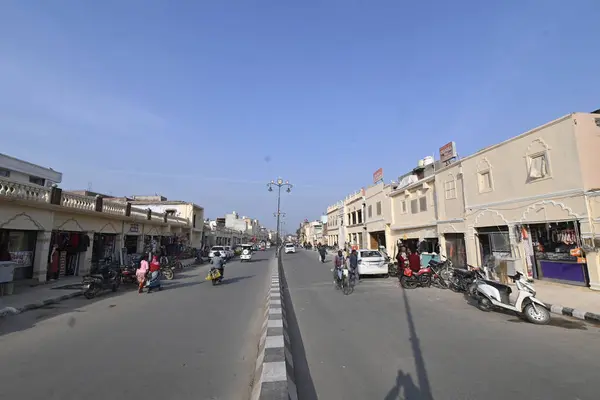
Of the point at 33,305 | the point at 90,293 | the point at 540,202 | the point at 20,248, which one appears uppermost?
the point at 540,202

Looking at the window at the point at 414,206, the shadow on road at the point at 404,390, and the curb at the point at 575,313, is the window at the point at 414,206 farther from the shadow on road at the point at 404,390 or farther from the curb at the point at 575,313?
the shadow on road at the point at 404,390

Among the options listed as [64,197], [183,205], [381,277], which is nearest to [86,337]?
[64,197]

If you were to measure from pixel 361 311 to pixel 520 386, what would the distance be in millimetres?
4981

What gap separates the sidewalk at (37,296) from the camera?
930 centimetres

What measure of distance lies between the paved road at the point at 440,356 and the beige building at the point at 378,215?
1978 centimetres

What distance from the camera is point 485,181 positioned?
1552cm

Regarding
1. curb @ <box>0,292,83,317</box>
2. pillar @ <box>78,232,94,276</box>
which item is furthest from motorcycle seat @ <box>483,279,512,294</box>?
pillar @ <box>78,232,94,276</box>

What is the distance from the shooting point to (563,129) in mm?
11531

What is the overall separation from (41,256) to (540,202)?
71.0ft

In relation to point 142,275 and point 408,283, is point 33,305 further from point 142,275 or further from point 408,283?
point 408,283

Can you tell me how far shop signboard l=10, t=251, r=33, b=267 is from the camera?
519 inches

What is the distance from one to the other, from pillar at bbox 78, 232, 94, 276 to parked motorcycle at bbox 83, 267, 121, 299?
6007 mm

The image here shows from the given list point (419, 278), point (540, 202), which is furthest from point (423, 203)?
point (540, 202)

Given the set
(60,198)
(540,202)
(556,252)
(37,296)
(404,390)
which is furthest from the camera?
(60,198)
